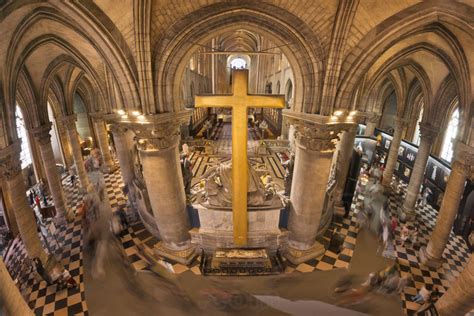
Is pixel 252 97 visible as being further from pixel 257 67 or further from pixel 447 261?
pixel 257 67

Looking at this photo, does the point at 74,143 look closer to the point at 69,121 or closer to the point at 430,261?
the point at 69,121

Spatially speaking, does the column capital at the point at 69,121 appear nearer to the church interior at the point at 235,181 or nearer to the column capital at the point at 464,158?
the church interior at the point at 235,181

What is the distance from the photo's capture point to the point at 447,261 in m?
7.36

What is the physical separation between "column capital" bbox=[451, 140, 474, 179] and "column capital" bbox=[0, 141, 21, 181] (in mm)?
10253

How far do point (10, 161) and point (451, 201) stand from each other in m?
10.7

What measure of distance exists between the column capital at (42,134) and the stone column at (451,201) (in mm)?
12305

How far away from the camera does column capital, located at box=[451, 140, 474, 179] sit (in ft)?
17.9

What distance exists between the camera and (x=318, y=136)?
17.7ft

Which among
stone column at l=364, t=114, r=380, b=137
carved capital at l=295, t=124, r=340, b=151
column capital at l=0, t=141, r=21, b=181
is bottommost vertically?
stone column at l=364, t=114, r=380, b=137

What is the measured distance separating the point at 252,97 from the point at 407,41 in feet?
15.9

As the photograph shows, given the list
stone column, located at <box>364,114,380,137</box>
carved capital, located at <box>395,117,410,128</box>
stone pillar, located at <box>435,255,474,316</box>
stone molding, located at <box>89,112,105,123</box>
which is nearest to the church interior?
stone pillar, located at <box>435,255,474,316</box>

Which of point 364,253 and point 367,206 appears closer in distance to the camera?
point 364,253

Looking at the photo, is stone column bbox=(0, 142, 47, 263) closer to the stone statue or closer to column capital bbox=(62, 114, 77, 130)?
the stone statue

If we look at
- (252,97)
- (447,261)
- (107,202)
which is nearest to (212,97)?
(252,97)
